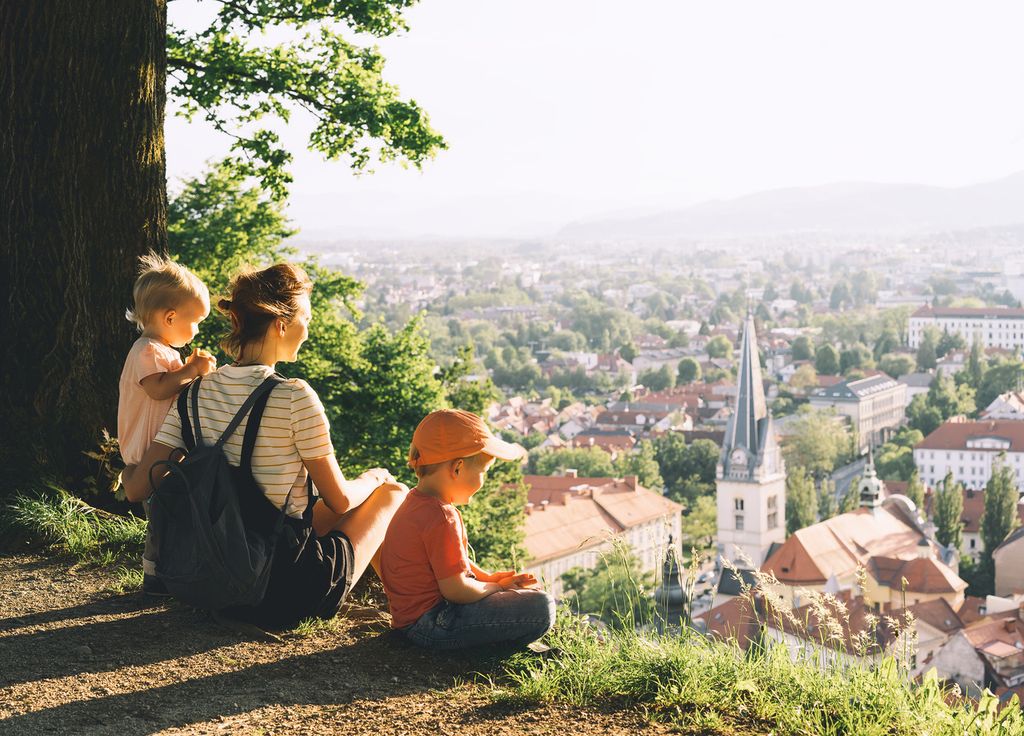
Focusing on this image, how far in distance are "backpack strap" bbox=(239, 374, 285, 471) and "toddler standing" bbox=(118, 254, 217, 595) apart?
13.7 inches

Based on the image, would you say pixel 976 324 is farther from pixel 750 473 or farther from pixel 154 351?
pixel 154 351

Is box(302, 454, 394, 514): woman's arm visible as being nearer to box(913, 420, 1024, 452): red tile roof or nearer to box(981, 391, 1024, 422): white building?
box(913, 420, 1024, 452): red tile roof

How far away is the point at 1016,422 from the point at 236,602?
2439 inches

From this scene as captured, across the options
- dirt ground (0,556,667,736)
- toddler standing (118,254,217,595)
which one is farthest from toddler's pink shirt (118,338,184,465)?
dirt ground (0,556,667,736)

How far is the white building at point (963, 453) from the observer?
181ft

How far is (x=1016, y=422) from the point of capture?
59250mm

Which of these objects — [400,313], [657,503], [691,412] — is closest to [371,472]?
[657,503]

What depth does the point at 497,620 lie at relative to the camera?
8.34ft

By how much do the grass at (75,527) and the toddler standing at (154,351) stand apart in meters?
0.67

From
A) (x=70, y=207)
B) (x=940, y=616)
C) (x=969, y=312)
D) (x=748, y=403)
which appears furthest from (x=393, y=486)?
(x=969, y=312)

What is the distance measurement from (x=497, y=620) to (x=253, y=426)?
2.09 ft

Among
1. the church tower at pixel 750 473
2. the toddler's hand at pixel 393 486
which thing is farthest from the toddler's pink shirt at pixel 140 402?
the church tower at pixel 750 473

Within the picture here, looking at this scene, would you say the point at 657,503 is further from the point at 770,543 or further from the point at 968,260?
the point at 968,260

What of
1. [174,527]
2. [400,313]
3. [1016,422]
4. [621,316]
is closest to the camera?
[174,527]
